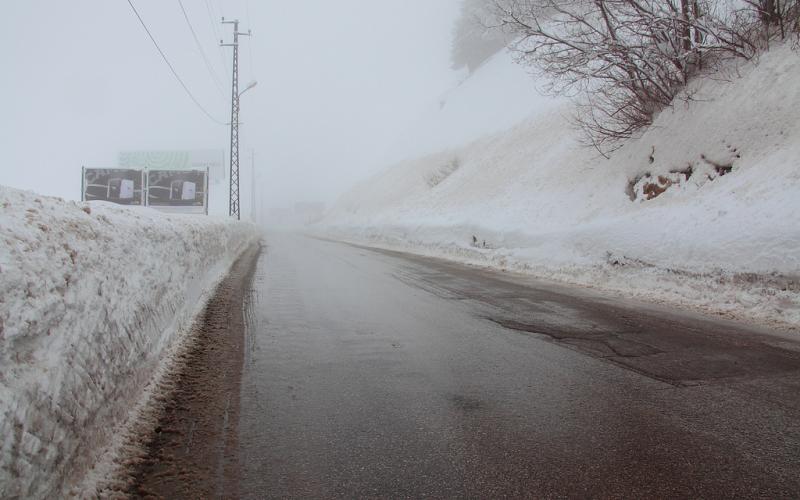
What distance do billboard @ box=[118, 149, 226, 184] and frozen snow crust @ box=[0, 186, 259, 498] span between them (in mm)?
57450

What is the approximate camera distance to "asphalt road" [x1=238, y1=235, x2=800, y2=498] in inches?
91.1

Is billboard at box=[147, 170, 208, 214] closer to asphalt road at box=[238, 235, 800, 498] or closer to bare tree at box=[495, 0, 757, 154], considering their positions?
bare tree at box=[495, 0, 757, 154]

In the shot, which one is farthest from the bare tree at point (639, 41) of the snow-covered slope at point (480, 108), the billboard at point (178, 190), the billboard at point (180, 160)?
the billboard at point (180, 160)

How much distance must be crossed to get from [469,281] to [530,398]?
610 cm

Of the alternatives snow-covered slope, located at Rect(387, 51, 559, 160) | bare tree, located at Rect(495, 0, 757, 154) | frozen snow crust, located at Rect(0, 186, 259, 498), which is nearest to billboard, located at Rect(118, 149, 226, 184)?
snow-covered slope, located at Rect(387, 51, 559, 160)

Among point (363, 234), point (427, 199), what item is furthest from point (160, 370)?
point (363, 234)

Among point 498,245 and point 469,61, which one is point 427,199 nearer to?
point 498,245

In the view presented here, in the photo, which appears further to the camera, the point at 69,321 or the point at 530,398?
the point at 530,398

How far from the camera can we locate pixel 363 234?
3134 centimetres

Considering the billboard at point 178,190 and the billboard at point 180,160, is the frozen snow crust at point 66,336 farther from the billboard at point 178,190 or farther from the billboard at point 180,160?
the billboard at point 180,160

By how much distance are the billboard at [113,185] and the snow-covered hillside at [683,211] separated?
14.6 metres

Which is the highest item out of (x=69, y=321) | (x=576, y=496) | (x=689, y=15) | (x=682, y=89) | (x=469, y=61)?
(x=469, y=61)

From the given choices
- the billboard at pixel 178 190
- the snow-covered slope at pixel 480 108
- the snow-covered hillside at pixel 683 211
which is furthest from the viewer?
the snow-covered slope at pixel 480 108

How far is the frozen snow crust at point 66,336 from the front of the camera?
5.67ft
